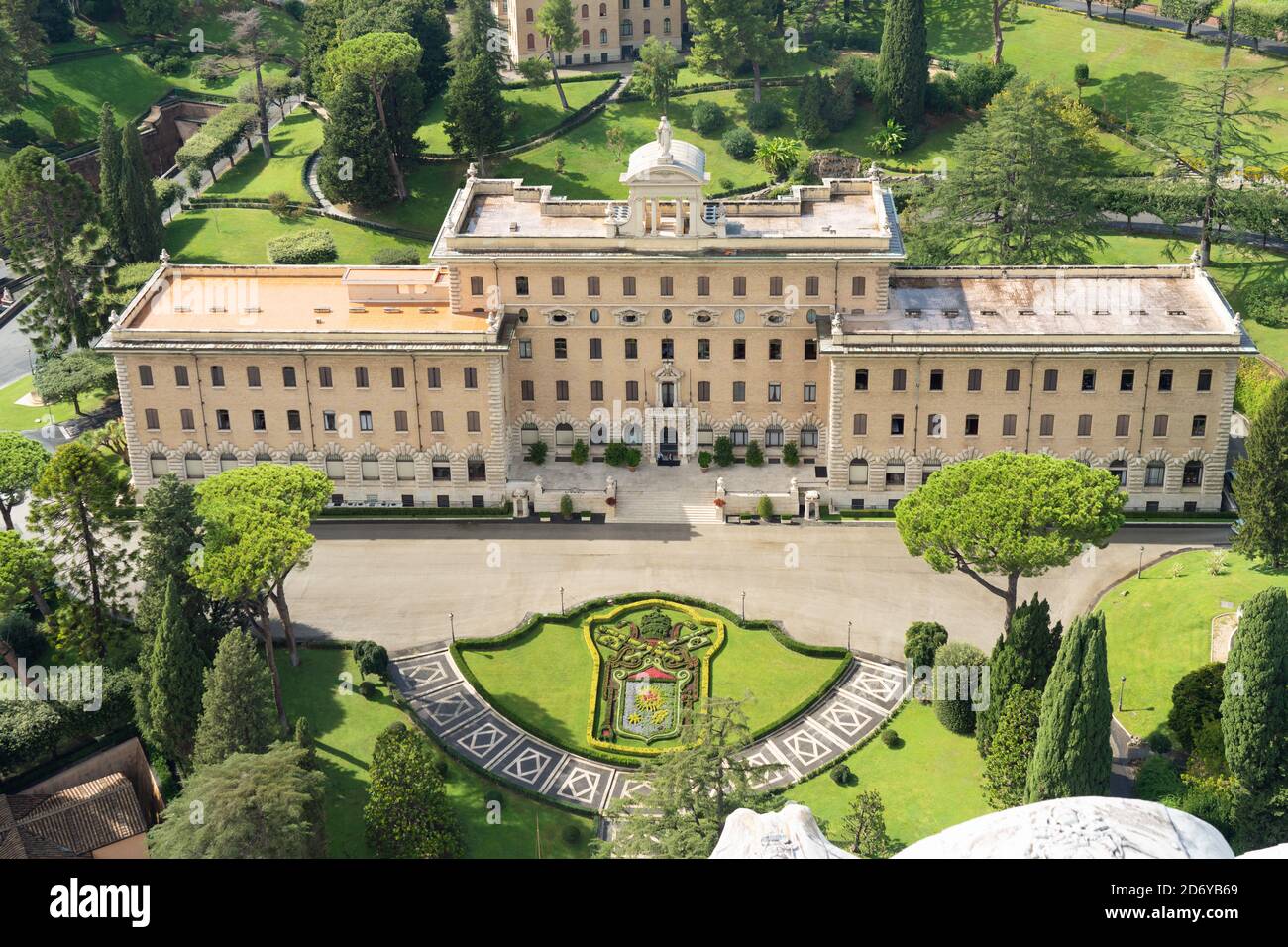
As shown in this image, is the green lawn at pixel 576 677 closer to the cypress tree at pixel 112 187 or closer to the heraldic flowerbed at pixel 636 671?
Result: the heraldic flowerbed at pixel 636 671

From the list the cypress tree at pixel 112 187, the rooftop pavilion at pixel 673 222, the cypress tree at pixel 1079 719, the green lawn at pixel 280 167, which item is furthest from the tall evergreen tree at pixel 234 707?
the green lawn at pixel 280 167

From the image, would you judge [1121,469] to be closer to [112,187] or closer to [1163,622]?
[1163,622]

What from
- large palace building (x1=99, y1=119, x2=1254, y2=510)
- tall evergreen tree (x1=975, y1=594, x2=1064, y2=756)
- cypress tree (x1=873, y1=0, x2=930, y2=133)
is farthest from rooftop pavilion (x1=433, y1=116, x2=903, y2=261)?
cypress tree (x1=873, y1=0, x2=930, y2=133)

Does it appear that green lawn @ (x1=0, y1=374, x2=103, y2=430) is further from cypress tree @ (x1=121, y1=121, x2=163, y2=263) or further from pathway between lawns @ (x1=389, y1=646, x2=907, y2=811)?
pathway between lawns @ (x1=389, y1=646, x2=907, y2=811)
